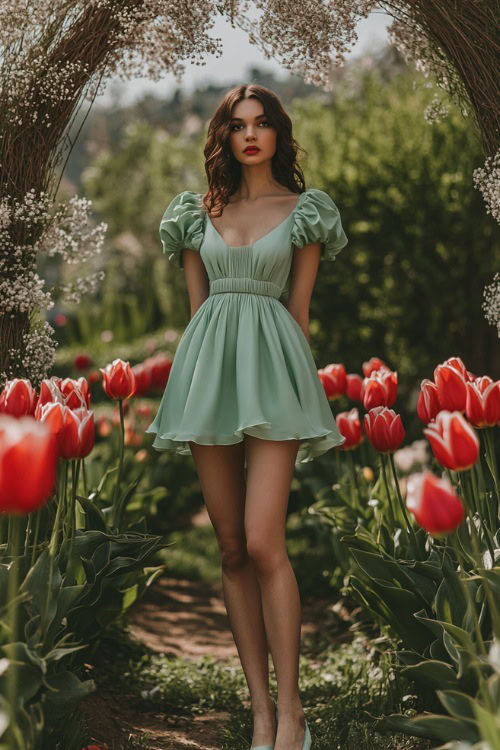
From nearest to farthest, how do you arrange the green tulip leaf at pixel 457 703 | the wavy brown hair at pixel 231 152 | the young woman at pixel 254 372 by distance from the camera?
the green tulip leaf at pixel 457 703 < the young woman at pixel 254 372 < the wavy brown hair at pixel 231 152

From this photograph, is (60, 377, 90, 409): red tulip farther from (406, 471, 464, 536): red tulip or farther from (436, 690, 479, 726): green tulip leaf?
(436, 690, 479, 726): green tulip leaf

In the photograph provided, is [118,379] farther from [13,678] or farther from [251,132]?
[13,678]

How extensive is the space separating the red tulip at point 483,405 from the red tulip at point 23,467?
143 cm

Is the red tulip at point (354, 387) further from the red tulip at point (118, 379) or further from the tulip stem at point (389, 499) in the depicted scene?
the red tulip at point (118, 379)

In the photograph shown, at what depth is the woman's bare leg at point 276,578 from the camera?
2621 millimetres

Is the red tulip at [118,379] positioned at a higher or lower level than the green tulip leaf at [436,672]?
higher

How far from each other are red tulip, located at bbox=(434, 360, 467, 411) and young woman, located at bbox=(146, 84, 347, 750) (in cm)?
43

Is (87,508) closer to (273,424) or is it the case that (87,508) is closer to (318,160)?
(273,424)

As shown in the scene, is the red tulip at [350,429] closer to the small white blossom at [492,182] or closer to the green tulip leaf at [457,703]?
the small white blossom at [492,182]

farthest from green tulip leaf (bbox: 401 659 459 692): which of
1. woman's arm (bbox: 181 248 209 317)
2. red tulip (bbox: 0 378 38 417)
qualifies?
woman's arm (bbox: 181 248 209 317)

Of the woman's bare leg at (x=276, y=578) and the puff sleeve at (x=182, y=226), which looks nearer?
the woman's bare leg at (x=276, y=578)

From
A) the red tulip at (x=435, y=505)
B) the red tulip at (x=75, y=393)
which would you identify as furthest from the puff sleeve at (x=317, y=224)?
the red tulip at (x=435, y=505)

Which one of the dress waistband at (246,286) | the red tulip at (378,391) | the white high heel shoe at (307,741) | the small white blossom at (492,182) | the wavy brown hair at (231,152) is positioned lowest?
the white high heel shoe at (307,741)

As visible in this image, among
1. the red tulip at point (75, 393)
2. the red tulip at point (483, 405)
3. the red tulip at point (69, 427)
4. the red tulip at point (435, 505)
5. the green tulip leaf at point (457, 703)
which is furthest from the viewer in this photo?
the red tulip at point (75, 393)
